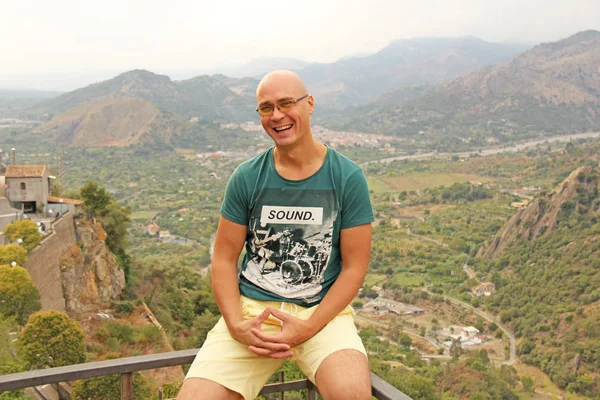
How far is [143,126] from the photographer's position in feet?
262

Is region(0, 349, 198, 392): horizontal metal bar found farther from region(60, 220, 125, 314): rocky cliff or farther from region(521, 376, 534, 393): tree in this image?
region(521, 376, 534, 393): tree

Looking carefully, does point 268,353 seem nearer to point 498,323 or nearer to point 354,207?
point 354,207

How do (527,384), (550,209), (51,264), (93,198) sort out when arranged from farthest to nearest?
(550,209)
(527,384)
(93,198)
(51,264)

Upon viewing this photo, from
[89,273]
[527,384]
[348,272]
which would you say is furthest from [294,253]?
[527,384]

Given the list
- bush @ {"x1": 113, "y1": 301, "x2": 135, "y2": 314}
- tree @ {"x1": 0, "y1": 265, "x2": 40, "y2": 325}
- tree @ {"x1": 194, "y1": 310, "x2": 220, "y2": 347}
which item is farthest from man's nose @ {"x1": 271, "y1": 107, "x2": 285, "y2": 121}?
tree @ {"x1": 194, "y1": 310, "x2": 220, "y2": 347}

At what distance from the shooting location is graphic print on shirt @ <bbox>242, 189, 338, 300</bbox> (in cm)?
185

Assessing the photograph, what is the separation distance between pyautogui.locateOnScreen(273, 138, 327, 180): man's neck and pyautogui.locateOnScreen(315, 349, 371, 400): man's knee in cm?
60

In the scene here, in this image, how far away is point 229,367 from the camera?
1781 mm

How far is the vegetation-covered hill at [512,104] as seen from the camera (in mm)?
91688

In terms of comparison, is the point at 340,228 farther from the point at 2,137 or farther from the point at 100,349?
Result: the point at 2,137

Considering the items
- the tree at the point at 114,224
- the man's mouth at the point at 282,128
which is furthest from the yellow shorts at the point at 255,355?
the tree at the point at 114,224

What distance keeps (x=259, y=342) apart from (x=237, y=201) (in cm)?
48

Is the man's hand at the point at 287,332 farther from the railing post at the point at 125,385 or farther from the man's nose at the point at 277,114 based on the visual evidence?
the man's nose at the point at 277,114

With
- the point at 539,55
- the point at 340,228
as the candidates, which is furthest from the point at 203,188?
the point at 539,55
